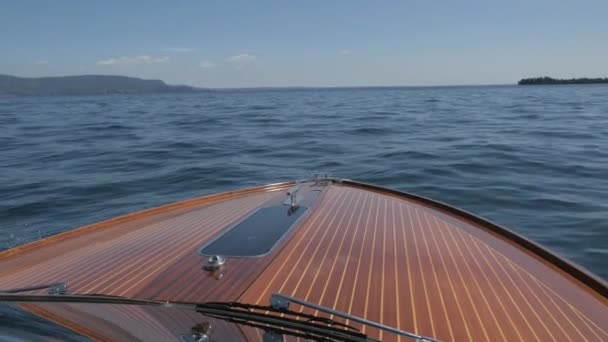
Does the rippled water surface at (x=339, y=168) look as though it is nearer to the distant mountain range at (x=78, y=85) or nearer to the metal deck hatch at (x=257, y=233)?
the metal deck hatch at (x=257, y=233)

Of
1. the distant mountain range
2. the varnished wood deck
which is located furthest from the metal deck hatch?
the distant mountain range

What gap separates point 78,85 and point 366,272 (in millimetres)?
131869

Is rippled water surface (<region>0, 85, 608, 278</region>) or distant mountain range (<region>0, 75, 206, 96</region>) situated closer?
rippled water surface (<region>0, 85, 608, 278</region>)

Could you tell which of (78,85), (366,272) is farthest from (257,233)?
(78,85)

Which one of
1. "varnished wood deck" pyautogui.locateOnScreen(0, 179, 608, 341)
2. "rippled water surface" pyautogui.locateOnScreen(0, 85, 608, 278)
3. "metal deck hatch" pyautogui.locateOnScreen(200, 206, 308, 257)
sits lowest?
"rippled water surface" pyautogui.locateOnScreen(0, 85, 608, 278)

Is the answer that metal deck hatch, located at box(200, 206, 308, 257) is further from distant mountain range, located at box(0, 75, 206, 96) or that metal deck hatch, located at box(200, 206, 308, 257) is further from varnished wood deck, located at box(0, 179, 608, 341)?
distant mountain range, located at box(0, 75, 206, 96)

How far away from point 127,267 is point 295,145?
8.90 metres

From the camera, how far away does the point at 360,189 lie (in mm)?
4660

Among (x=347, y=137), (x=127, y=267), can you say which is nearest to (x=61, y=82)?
(x=347, y=137)

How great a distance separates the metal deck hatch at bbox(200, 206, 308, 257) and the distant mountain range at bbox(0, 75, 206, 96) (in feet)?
332

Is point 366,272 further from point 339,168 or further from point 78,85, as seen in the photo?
point 78,85

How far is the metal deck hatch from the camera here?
2635mm

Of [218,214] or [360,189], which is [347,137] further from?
[218,214]

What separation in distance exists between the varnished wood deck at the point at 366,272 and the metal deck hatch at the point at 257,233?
0.09 m
